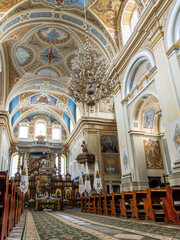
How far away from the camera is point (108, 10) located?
11.9 meters

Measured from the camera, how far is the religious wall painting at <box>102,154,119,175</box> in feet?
50.7

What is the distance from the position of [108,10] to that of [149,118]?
6495 millimetres

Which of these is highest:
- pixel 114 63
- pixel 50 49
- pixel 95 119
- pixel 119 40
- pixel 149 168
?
pixel 50 49

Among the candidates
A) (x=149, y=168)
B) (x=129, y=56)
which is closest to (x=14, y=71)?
(x=129, y=56)

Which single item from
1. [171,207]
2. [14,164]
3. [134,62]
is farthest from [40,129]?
[171,207]

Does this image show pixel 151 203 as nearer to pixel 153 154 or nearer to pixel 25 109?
pixel 153 154

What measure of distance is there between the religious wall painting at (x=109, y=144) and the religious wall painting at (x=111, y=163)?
0.40m

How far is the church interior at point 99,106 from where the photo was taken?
172 inches

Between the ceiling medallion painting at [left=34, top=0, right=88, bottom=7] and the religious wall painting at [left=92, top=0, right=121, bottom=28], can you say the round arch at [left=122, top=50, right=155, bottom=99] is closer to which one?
the religious wall painting at [left=92, top=0, right=121, bottom=28]

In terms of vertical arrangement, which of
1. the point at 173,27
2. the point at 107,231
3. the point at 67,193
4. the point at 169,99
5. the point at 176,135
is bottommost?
the point at 107,231

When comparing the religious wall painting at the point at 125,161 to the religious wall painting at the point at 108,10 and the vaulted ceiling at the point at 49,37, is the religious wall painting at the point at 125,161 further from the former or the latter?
the religious wall painting at the point at 108,10

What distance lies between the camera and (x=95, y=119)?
16625mm

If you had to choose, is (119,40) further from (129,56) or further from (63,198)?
(63,198)

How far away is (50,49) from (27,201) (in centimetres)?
1106
